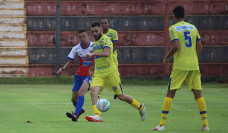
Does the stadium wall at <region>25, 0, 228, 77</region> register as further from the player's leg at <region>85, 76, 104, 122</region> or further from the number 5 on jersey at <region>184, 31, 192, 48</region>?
the number 5 on jersey at <region>184, 31, 192, 48</region>

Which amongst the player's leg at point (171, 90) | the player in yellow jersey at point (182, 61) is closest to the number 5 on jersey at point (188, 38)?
the player in yellow jersey at point (182, 61)

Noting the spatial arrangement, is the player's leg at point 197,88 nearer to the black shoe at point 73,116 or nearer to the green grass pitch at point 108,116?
the green grass pitch at point 108,116

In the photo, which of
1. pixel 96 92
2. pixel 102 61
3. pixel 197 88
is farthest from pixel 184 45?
pixel 96 92

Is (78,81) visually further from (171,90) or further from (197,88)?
(197,88)

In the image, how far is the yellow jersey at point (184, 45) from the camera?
10.3 meters

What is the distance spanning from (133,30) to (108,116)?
18.8 meters

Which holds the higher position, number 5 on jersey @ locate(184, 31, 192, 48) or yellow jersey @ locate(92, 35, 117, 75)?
number 5 on jersey @ locate(184, 31, 192, 48)

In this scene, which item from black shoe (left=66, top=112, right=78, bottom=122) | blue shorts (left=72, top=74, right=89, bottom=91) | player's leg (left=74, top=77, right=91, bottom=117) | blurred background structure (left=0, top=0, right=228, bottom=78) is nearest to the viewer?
black shoe (left=66, top=112, right=78, bottom=122)

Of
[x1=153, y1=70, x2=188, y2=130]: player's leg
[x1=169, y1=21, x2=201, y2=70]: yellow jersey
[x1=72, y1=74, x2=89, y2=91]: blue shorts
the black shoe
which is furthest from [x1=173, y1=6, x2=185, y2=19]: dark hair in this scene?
[x1=72, y1=74, x2=89, y2=91]: blue shorts

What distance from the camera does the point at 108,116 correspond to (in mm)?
13242

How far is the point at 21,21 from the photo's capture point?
32406mm

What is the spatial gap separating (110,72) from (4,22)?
70.0ft

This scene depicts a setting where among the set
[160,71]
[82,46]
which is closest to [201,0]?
[160,71]

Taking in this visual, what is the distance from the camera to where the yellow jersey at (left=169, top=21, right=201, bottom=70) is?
33.9 ft
